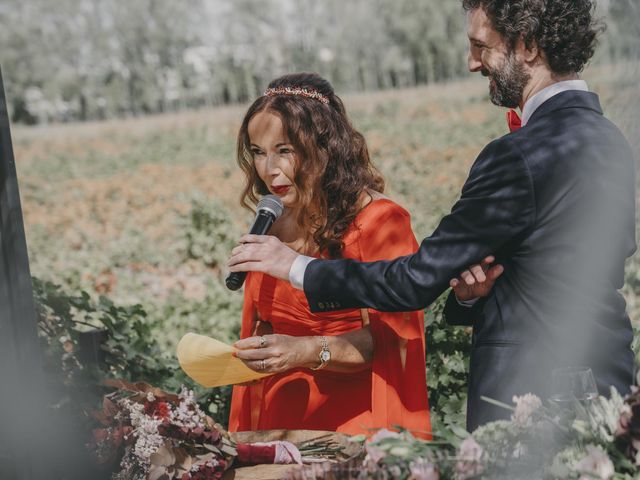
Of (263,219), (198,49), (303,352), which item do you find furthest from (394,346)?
(198,49)

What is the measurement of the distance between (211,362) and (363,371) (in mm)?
551

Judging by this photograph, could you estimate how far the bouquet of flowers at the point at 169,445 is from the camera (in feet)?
6.86

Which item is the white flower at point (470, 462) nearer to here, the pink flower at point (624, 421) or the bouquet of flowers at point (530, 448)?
the bouquet of flowers at point (530, 448)

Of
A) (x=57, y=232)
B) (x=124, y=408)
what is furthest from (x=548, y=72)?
(x=57, y=232)

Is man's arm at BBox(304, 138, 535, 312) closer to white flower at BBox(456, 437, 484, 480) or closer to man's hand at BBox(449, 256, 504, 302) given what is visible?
man's hand at BBox(449, 256, 504, 302)

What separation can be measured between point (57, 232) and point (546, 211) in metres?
10.9

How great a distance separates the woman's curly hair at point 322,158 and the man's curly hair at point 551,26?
0.84m

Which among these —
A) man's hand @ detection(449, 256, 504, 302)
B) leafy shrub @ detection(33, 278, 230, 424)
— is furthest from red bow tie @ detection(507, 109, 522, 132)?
leafy shrub @ detection(33, 278, 230, 424)

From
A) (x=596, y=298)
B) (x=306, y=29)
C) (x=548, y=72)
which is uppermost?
(x=306, y=29)

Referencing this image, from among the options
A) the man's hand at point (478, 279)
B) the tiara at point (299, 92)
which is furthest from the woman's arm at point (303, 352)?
the tiara at point (299, 92)

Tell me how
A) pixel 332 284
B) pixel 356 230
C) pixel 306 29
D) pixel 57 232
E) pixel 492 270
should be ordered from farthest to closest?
pixel 306 29 < pixel 57 232 < pixel 356 230 < pixel 332 284 < pixel 492 270

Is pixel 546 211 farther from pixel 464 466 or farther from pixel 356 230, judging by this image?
pixel 356 230

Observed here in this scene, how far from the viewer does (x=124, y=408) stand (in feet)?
7.29

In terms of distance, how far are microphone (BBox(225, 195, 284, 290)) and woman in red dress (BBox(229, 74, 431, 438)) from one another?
190 millimetres
